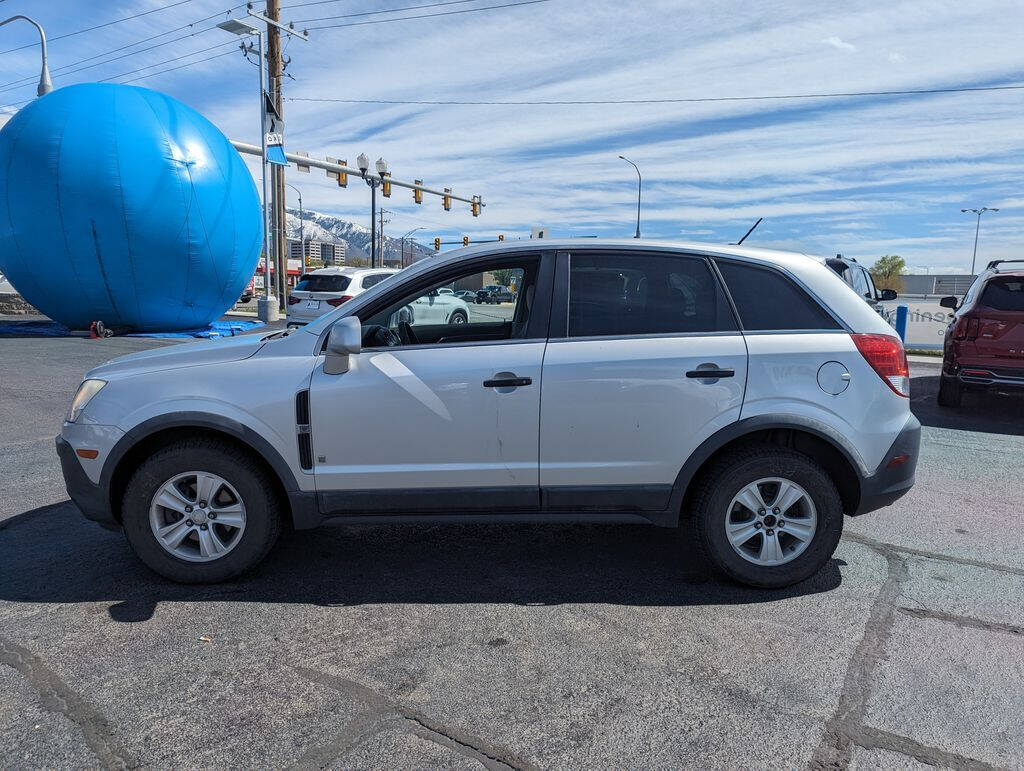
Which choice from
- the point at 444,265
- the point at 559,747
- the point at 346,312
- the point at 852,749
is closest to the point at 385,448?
the point at 346,312

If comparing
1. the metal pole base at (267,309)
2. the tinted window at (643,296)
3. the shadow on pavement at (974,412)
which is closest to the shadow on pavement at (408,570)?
the tinted window at (643,296)

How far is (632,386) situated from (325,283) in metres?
11.9

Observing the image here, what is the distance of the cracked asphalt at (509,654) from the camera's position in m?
2.53

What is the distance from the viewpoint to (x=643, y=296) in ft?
12.5

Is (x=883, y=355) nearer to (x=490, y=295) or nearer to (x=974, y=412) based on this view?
(x=490, y=295)

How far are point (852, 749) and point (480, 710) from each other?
131 centimetres

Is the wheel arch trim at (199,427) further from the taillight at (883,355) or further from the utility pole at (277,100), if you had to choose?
the utility pole at (277,100)

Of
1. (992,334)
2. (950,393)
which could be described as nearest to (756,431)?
(992,334)

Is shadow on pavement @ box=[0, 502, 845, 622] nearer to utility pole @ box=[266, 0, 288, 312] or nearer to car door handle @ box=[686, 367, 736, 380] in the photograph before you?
car door handle @ box=[686, 367, 736, 380]

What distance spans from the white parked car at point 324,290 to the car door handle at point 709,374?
37.1 ft

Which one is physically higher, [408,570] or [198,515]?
[198,515]

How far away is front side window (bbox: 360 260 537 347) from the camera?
12.7ft

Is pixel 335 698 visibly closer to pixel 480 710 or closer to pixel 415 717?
pixel 415 717

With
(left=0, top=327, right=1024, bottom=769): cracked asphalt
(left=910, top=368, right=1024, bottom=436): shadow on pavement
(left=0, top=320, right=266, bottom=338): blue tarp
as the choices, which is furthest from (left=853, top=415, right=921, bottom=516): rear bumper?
(left=0, top=320, right=266, bottom=338): blue tarp
